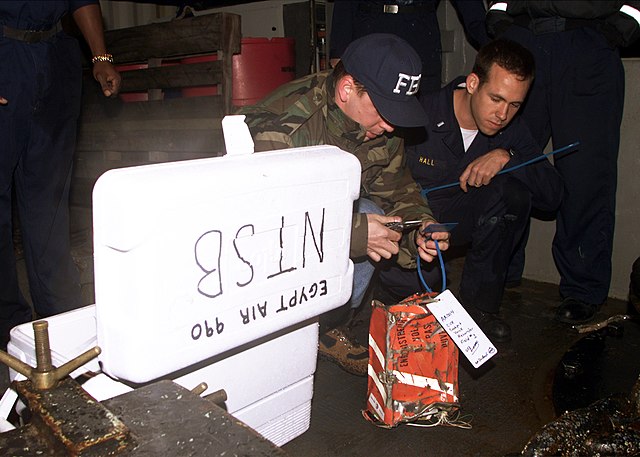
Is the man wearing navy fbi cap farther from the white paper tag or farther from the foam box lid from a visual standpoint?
the foam box lid

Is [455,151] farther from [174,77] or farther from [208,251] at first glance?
[174,77]

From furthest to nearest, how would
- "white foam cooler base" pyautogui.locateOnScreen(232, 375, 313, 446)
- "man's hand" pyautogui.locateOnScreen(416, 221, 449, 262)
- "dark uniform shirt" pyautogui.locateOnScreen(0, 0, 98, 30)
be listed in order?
"dark uniform shirt" pyautogui.locateOnScreen(0, 0, 98, 30)
"man's hand" pyautogui.locateOnScreen(416, 221, 449, 262)
"white foam cooler base" pyautogui.locateOnScreen(232, 375, 313, 446)

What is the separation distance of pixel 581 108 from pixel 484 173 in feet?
2.03

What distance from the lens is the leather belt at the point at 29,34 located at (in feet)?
7.14

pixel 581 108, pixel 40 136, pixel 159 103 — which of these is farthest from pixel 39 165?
pixel 581 108

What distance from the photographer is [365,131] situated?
2023 millimetres

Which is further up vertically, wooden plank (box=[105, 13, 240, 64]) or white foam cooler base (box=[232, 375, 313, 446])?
wooden plank (box=[105, 13, 240, 64])

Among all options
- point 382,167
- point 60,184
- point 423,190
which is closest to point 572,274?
point 423,190

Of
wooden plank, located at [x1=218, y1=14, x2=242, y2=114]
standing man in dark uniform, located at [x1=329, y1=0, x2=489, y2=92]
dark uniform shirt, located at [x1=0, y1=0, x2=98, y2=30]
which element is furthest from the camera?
wooden plank, located at [x1=218, y1=14, x2=242, y2=114]

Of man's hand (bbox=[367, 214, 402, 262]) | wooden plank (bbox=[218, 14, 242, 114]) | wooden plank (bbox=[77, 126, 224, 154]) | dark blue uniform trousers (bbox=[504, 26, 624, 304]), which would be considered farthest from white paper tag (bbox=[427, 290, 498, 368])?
wooden plank (bbox=[218, 14, 242, 114])

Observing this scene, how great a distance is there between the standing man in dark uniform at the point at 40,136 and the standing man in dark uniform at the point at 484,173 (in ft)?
4.56

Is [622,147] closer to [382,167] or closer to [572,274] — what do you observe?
[572,274]

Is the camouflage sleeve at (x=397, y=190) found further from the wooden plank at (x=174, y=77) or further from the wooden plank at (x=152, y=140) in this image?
the wooden plank at (x=174, y=77)

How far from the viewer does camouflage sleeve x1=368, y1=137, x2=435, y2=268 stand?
7.41 ft
